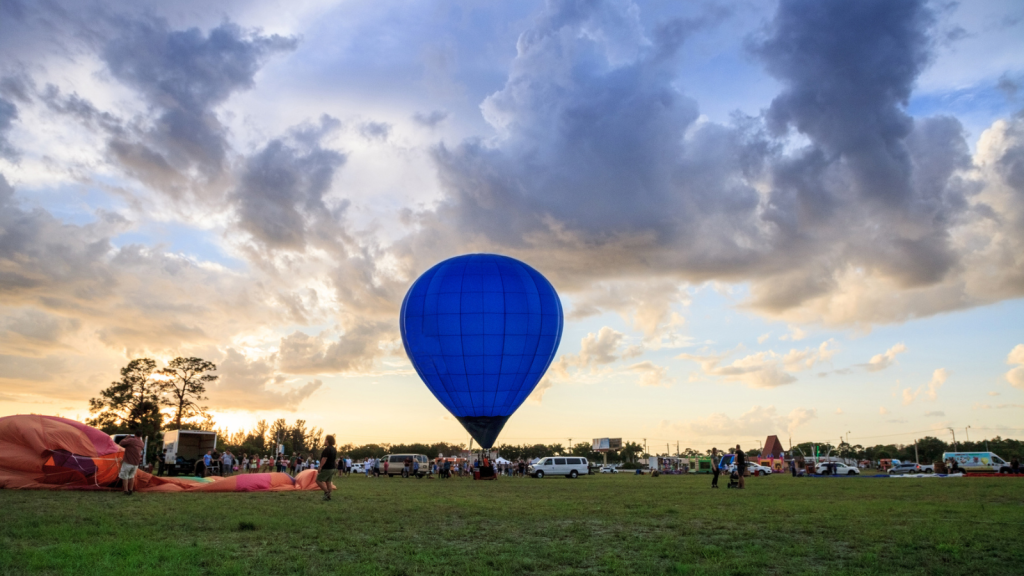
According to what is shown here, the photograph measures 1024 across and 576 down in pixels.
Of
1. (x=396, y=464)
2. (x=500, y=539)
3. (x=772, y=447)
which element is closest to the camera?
(x=500, y=539)

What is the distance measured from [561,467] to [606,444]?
57.6m

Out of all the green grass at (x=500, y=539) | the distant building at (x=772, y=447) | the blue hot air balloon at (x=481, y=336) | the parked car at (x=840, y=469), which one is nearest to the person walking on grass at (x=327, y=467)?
the green grass at (x=500, y=539)

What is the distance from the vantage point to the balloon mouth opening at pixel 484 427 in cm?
3738

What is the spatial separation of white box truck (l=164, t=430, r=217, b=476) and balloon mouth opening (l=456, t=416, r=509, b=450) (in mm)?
15581

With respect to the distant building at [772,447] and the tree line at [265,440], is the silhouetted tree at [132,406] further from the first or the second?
the distant building at [772,447]

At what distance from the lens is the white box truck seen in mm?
39094

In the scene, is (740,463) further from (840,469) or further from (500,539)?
(840,469)

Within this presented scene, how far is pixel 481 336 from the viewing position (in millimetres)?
35625

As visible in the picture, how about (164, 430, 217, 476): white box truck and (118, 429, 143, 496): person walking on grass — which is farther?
(164, 430, 217, 476): white box truck

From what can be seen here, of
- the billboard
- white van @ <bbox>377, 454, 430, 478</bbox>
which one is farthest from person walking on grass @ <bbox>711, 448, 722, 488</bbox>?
the billboard

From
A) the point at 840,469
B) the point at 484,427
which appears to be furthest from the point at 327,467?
the point at 840,469

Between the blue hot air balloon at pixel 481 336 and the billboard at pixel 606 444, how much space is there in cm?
7107

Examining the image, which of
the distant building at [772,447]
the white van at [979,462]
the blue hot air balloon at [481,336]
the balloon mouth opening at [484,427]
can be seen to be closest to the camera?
the blue hot air balloon at [481,336]

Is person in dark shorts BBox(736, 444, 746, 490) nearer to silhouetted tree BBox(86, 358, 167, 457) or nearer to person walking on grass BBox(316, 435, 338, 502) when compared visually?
person walking on grass BBox(316, 435, 338, 502)
